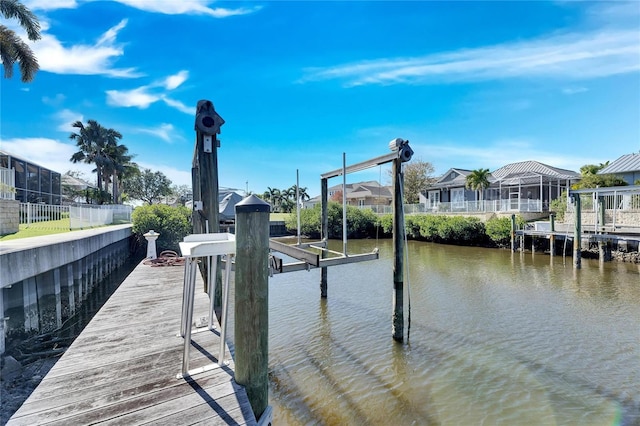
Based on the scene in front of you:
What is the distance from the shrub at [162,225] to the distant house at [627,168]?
32320mm

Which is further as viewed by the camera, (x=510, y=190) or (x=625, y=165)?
(x=510, y=190)

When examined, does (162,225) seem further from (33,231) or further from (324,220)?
(324,220)

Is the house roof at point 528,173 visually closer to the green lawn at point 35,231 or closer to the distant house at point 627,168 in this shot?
the distant house at point 627,168

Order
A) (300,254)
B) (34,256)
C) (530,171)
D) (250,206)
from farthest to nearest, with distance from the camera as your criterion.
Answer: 1. (530,171)
2. (34,256)
3. (300,254)
4. (250,206)

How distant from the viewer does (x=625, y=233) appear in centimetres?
1633

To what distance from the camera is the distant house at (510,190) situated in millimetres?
26000

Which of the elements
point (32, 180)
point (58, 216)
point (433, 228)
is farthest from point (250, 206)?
point (32, 180)

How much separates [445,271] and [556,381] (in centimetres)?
985

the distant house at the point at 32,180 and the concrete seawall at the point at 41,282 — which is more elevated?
the distant house at the point at 32,180

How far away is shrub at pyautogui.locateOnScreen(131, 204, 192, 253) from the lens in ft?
54.1

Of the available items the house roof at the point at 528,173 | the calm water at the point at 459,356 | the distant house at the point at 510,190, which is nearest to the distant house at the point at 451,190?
the distant house at the point at 510,190

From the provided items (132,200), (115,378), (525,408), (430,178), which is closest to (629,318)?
(525,408)

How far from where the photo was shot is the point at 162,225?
54.3 feet

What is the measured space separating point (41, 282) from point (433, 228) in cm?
2555
